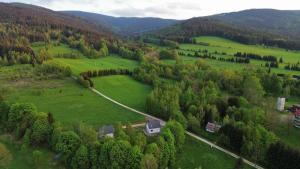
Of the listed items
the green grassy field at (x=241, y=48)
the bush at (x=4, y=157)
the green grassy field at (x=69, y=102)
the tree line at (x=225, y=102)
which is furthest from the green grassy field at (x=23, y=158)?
the green grassy field at (x=241, y=48)

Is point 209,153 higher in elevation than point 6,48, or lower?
lower

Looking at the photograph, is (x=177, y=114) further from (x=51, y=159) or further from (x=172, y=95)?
(x=51, y=159)

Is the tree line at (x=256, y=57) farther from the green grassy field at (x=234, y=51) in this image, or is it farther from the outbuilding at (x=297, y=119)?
the outbuilding at (x=297, y=119)

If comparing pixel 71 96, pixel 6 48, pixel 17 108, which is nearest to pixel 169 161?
pixel 17 108

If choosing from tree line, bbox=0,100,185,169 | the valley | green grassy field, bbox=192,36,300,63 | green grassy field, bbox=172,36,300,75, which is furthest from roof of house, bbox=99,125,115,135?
green grassy field, bbox=192,36,300,63

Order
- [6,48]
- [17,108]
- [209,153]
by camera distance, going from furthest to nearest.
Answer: [6,48], [17,108], [209,153]

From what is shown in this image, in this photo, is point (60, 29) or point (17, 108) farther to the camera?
point (60, 29)

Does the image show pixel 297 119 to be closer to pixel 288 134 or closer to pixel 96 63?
pixel 288 134
